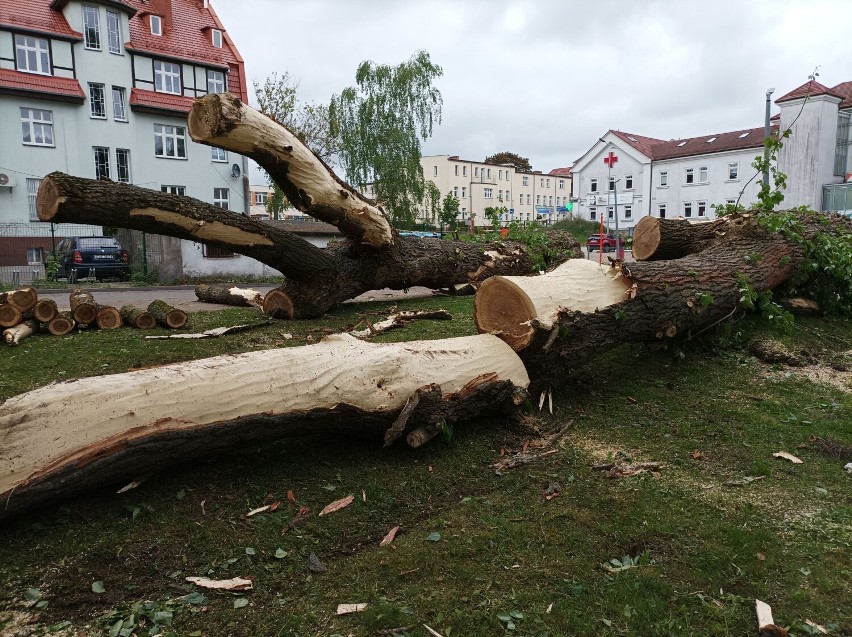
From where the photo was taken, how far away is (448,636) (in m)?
2.27

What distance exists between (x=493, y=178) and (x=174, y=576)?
228 ft

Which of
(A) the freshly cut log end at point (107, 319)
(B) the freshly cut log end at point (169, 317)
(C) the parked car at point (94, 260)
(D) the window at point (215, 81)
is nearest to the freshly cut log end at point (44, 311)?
(A) the freshly cut log end at point (107, 319)

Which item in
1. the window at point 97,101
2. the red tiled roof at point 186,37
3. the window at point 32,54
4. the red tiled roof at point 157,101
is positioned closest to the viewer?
the window at point 32,54

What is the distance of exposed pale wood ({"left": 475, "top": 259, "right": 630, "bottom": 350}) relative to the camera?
4598mm

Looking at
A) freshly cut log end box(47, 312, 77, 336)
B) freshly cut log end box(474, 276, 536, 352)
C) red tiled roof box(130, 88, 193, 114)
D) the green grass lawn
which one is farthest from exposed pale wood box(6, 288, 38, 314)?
red tiled roof box(130, 88, 193, 114)

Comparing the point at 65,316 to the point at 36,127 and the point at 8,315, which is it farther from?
the point at 36,127

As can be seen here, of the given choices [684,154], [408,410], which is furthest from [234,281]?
[684,154]

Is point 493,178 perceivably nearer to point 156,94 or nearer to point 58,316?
point 156,94

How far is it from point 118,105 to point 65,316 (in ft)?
73.4

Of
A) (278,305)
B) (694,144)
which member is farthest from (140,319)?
(694,144)

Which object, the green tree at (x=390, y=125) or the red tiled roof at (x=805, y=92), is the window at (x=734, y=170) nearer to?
the red tiled roof at (x=805, y=92)

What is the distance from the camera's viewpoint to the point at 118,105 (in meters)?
25.9

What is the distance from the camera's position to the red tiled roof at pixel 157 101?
25859 mm

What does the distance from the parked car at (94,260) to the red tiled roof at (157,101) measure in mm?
11094
